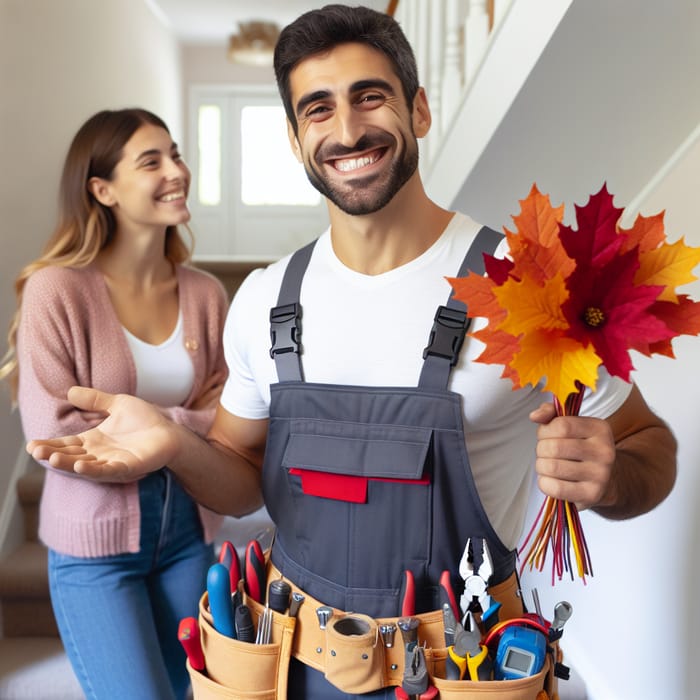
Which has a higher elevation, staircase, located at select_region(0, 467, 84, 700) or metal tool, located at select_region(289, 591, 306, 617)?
metal tool, located at select_region(289, 591, 306, 617)

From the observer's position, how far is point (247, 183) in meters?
7.46

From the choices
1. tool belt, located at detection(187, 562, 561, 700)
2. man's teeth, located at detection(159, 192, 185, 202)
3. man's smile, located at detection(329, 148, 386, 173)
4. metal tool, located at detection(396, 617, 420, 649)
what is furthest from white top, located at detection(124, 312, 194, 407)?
metal tool, located at detection(396, 617, 420, 649)

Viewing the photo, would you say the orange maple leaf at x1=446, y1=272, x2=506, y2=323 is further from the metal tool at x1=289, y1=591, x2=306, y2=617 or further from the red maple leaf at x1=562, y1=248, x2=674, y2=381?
the metal tool at x1=289, y1=591, x2=306, y2=617

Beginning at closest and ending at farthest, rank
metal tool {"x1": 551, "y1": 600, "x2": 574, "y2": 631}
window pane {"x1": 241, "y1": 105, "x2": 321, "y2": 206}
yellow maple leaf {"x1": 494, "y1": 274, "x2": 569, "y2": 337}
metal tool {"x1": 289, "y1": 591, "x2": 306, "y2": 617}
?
yellow maple leaf {"x1": 494, "y1": 274, "x2": 569, "y2": 337}, metal tool {"x1": 551, "y1": 600, "x2": 574, "y2": 631}, metal tool {"x1": 289, "y1": 591, "x2": 306, "y2": 617}, window pane {"x1": 241, "y1": 105, "x2": 321, "y2": 206}

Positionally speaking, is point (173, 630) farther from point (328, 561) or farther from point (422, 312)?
point (422, 312)

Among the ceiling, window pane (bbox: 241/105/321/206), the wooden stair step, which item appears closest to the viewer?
the wooden stair step

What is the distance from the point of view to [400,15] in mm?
3480

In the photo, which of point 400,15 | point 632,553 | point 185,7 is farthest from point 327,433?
point 185,7

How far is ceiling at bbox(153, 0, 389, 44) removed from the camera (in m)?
5.97

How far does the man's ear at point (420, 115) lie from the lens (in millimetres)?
1193

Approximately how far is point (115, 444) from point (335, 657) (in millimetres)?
485

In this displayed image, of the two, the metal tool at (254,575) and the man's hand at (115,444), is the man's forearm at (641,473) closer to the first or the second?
the metal tool at (254,575)

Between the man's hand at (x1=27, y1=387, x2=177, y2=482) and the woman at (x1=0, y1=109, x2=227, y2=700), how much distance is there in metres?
0.39

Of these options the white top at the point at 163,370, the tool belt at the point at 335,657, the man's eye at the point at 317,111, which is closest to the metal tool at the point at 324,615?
the tool belt at the point at 335,657
